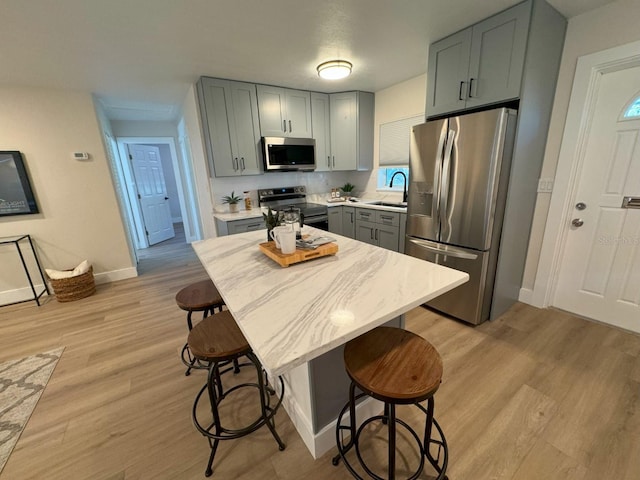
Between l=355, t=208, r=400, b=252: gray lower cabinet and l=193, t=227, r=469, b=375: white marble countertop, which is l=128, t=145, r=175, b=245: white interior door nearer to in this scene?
l=355, t=208, r=400, b=252: gray lower cabinet

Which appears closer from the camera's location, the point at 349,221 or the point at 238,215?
the point at 238,215

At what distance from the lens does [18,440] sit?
1476mm

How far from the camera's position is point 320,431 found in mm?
1302

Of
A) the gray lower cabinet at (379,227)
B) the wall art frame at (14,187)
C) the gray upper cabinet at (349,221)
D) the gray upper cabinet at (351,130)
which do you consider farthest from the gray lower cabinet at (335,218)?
the wall art frame at (14,187)

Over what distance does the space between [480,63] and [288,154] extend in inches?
89.1

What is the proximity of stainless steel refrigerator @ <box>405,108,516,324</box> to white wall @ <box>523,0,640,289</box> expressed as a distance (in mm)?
561

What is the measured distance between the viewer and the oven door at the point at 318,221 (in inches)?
140

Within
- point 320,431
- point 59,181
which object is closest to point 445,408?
point 320,431

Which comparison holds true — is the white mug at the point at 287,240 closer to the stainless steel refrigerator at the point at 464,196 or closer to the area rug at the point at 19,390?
the stainless steel refrigerator at the point at 464,196

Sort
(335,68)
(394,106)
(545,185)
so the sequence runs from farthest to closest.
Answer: (394,106)
(335,68)
(545,185)

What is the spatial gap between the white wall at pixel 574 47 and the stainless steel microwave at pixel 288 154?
2.61 m

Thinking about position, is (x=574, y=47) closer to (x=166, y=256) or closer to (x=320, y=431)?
(x=320, y=431)

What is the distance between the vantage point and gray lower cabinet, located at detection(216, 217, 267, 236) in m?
3.11

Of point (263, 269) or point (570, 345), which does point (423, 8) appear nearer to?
point (263, 269)
